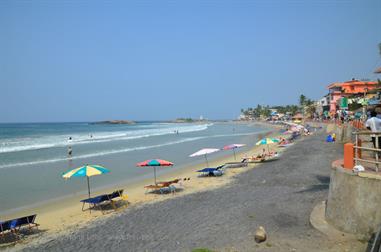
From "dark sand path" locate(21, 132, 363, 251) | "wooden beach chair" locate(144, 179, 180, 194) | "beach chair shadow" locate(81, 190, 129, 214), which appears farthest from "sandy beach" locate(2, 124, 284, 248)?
"dark sand path" locate(21, 132, 363, 251)

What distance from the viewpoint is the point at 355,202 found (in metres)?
6.24

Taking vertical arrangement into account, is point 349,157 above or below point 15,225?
above

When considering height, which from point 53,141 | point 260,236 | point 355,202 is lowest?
point 53,141

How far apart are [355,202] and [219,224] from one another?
3.33m

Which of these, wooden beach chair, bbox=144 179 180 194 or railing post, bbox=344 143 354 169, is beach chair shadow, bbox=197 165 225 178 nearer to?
wooden beach chair, bbox=144 179 180 194

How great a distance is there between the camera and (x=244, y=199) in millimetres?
10391

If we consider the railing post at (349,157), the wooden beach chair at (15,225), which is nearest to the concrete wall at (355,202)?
the railing post at (349,157)

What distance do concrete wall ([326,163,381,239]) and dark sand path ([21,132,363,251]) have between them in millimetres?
451

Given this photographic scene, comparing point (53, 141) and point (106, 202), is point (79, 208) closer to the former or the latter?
point (106, 202)

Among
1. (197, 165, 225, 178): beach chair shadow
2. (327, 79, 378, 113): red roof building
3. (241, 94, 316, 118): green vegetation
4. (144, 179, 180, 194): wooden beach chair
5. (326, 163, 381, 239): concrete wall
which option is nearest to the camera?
(326, 163, 381, 239): concrete wall

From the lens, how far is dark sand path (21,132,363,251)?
682 cm

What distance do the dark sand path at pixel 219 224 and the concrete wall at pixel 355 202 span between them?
17.8 inches

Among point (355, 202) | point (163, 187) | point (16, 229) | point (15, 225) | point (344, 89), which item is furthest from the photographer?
point (344, 89)

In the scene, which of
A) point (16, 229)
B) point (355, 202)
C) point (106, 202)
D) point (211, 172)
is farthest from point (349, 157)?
point (211, 172)
